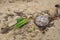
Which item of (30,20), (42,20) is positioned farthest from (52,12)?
(30,20)

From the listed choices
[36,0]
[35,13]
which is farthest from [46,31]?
[36,0]

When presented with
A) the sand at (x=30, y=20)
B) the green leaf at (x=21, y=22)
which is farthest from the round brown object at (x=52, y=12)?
the green leaf at (x=21, y=22)

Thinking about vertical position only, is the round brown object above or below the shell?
above

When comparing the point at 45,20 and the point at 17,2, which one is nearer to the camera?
the point at 45,20

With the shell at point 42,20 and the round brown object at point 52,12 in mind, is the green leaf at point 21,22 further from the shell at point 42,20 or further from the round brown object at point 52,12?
the round brown object at point 52,12

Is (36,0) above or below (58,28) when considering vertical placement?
above

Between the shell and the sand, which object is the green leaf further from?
the shell

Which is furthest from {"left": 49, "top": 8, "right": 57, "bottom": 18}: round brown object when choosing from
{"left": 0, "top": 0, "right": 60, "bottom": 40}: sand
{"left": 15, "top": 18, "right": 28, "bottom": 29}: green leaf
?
{"left": 15, "top": 18, "right": 28, "bottom": 29}: green leaf

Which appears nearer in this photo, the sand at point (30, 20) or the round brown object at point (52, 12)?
the sand at point (30, 20)

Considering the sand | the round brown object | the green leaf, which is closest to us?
the sand

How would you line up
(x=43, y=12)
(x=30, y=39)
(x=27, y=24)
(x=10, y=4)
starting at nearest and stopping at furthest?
(x=30, y=39)
(x=27, y=24)
(x=43, y=12)
(x=10, y=4)

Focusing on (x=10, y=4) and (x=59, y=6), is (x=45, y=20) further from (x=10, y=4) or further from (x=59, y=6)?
(x=10, y=4)
